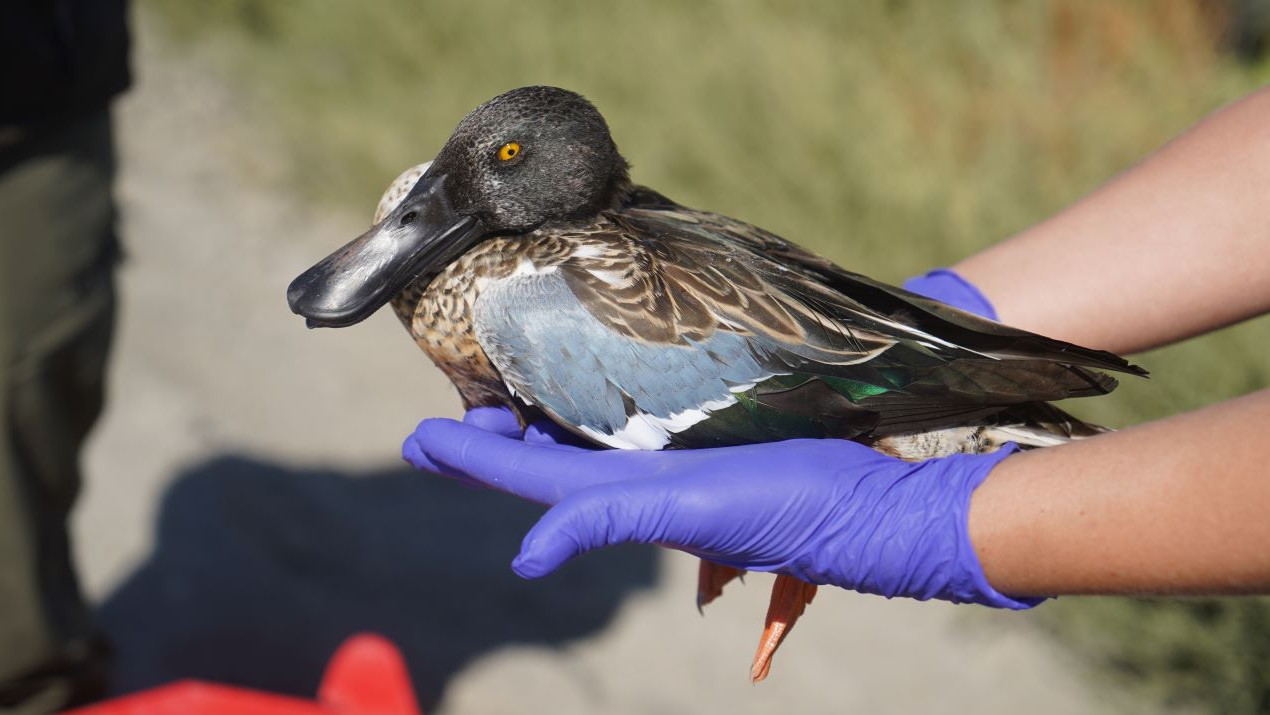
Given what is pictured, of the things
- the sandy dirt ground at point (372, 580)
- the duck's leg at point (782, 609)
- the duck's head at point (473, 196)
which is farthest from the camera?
the sandy dirt ground at point (372, 580)

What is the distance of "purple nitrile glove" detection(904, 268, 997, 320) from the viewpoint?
2316 millimetres

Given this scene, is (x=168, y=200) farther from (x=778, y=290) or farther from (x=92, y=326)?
(x=778, y=290)

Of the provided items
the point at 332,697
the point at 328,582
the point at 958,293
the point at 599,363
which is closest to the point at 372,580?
the point at 328,582

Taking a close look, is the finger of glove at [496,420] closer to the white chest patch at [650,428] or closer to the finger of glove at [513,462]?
the finger of glove at [513,462]

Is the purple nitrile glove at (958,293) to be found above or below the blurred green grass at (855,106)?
below

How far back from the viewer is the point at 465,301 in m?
2.00

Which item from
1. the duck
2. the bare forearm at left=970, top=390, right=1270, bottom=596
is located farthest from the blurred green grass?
the bare forearm at left=970, top=390, right=1270, bottom=596

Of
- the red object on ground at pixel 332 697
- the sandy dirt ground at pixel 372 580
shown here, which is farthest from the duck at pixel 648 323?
the sandy dirt ground at pixel 372 580

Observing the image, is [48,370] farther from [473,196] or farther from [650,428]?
[650,428]

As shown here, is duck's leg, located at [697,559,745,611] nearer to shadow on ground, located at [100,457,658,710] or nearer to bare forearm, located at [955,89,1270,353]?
bare forearm, located at [955,89,1270,353]

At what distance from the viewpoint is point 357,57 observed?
257 inches

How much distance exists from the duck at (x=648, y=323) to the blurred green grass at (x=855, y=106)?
6.12 ft

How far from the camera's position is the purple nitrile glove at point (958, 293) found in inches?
91.2

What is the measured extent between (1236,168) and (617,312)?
1.23m
